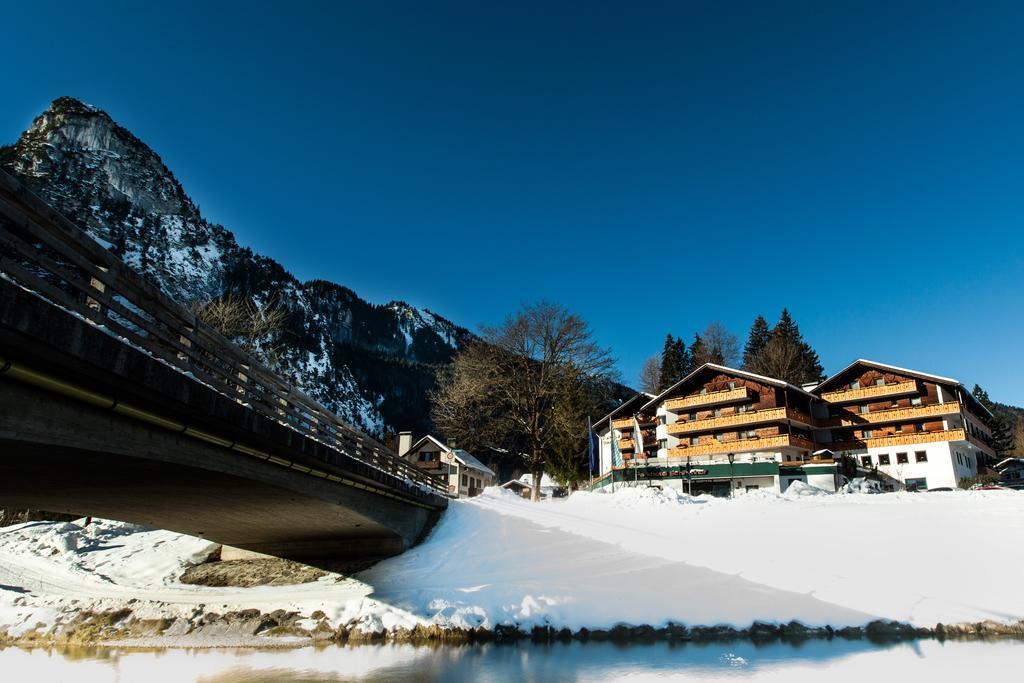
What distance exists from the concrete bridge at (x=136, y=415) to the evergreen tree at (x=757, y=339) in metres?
79.1

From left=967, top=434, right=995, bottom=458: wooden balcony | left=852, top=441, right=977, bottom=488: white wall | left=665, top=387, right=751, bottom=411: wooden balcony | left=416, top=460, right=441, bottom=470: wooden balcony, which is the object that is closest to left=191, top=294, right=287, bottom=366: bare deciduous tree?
left=416, top=460, right=441, bottom=470: wooden balcony

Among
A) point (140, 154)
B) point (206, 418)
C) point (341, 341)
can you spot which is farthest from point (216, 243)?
point (206, 418)

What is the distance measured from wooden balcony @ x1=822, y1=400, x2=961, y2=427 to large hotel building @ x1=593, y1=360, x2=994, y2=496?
66mm

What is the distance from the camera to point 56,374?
6395 millimetres

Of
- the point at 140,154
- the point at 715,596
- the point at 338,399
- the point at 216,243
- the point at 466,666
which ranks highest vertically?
the point at 140,154

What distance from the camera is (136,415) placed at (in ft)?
25.8

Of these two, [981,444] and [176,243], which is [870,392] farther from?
[176,243]

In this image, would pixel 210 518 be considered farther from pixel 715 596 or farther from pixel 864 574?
pixel 864 574

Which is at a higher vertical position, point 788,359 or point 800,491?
point 788,359

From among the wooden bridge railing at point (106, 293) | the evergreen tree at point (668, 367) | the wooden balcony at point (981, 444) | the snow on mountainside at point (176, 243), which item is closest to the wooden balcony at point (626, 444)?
the evergreen tree at point (668, 367)

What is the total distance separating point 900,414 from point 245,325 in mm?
48930

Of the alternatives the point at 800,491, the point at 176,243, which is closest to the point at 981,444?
the point at 800,491

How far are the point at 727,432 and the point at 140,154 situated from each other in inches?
6262

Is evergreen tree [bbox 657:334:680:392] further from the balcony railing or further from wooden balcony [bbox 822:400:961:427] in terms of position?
wooden balcony [bbox 822:400:961:427]
